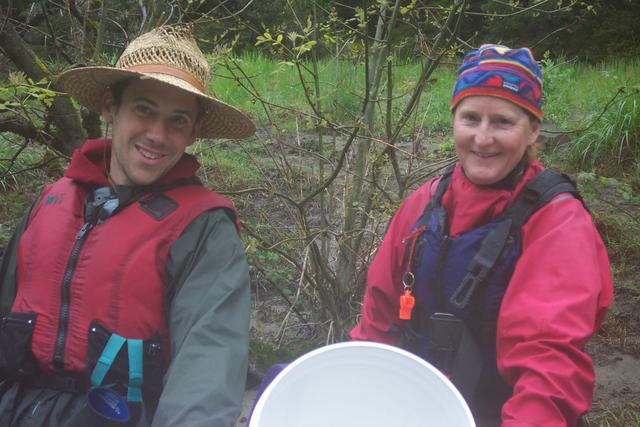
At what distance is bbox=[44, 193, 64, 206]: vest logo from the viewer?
1958 millimetres

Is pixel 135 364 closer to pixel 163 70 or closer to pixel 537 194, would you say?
pixel 163 70

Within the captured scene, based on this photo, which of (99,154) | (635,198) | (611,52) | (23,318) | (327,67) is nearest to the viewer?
(23,318)

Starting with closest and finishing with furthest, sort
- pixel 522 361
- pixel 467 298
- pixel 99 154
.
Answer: pixel 522 361 < pixel 467 298 < pixel 99 154

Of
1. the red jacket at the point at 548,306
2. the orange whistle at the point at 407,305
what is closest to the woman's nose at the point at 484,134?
the red jacket at the point at 548,306

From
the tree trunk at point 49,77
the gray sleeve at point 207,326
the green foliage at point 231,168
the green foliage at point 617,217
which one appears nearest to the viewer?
the gray sleeve at point 207,326

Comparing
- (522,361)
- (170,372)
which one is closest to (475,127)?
→ (522,361)

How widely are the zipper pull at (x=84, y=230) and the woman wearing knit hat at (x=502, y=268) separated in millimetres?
970

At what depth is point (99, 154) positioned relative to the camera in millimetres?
2092

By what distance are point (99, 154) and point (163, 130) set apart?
347mm

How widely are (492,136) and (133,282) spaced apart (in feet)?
3.74

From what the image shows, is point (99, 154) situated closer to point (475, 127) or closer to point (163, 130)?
point (163, 130)

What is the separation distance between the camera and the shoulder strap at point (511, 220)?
1.58 metres

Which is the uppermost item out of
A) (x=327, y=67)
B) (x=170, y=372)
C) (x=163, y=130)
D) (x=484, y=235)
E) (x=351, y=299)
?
(x=327, y=67)

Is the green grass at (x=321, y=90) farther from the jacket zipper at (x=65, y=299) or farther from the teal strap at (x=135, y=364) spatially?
the teal strap at (x=135, y=364)
